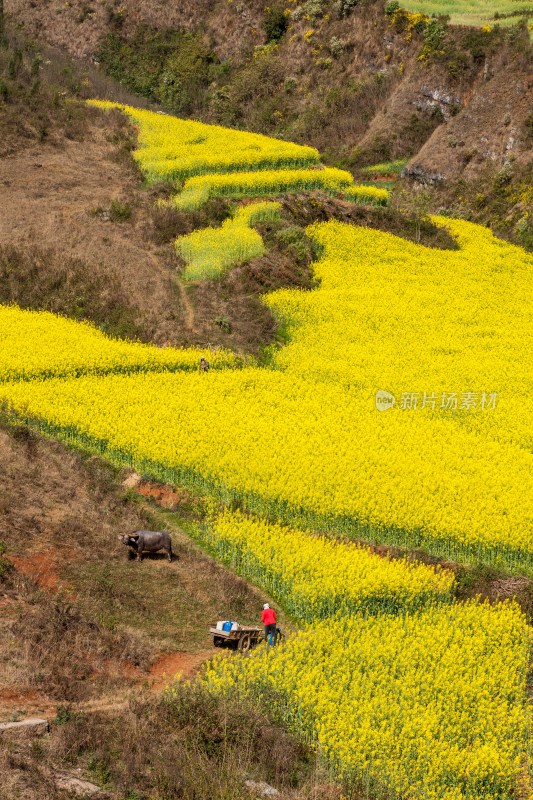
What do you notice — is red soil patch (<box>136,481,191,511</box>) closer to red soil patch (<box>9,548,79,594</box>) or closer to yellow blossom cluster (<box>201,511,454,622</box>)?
yellow blossom cluster (<box>201,511,454,622</box>)

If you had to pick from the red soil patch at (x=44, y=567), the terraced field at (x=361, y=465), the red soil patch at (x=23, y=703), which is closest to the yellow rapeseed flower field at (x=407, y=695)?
the terraced field at (x=361, y=465)

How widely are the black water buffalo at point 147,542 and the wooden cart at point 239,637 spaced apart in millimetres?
3980

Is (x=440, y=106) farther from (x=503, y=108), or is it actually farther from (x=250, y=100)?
(x=250, y=100)

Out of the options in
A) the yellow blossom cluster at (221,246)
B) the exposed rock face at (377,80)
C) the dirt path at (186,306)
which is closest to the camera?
the dirt path at (186,306)

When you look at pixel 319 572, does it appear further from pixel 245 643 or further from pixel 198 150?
pixel 198 150

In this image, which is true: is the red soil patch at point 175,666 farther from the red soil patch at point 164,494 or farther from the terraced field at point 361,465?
the red soil patch at point 164,494

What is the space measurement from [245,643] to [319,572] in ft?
10.3

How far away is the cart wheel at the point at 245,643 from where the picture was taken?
24.2 m

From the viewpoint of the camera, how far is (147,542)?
91.7 feet

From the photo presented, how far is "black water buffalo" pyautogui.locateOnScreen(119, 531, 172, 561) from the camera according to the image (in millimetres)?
27906

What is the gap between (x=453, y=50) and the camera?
82.8 m

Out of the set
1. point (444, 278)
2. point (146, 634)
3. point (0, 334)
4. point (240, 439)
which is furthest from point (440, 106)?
point (146, 634)

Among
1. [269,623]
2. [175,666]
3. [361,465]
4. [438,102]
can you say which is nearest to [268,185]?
[438,102]

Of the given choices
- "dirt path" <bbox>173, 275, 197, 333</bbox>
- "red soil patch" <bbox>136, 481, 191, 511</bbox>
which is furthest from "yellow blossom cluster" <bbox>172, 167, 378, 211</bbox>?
"red soil patch" <bbox>136, 481, 191, 511</bbox>
